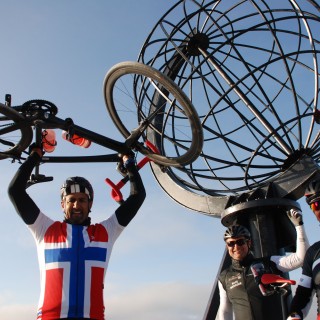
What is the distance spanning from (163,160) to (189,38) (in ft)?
13.9

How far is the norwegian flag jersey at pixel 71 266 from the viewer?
337cm

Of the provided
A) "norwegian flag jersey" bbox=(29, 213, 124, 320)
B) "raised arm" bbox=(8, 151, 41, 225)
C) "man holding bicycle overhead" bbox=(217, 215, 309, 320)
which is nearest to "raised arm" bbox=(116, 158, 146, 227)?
"norwegian flag jersey" bbox=(29, 213, 124, 320)

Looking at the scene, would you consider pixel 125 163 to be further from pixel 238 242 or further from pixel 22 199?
pixel 238 242

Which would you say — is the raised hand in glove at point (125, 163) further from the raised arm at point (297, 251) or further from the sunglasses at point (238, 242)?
the raised arm at point (297, 251)

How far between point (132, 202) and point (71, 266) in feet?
2.48

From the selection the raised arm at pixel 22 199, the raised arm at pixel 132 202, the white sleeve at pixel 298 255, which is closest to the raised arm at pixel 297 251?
the white sleeve at pixel 298 255

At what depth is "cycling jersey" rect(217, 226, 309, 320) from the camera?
4669mm

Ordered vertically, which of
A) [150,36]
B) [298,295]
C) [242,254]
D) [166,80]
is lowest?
[298,295]

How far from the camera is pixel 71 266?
3482 mm

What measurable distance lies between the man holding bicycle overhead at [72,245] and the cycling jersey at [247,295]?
1485 mm

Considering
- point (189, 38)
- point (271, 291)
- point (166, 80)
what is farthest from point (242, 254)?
point (189, 38)

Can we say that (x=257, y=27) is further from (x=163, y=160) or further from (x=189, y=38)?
(x=163, y=160)

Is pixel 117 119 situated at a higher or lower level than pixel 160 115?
lower

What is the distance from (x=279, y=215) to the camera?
7.03 meters
